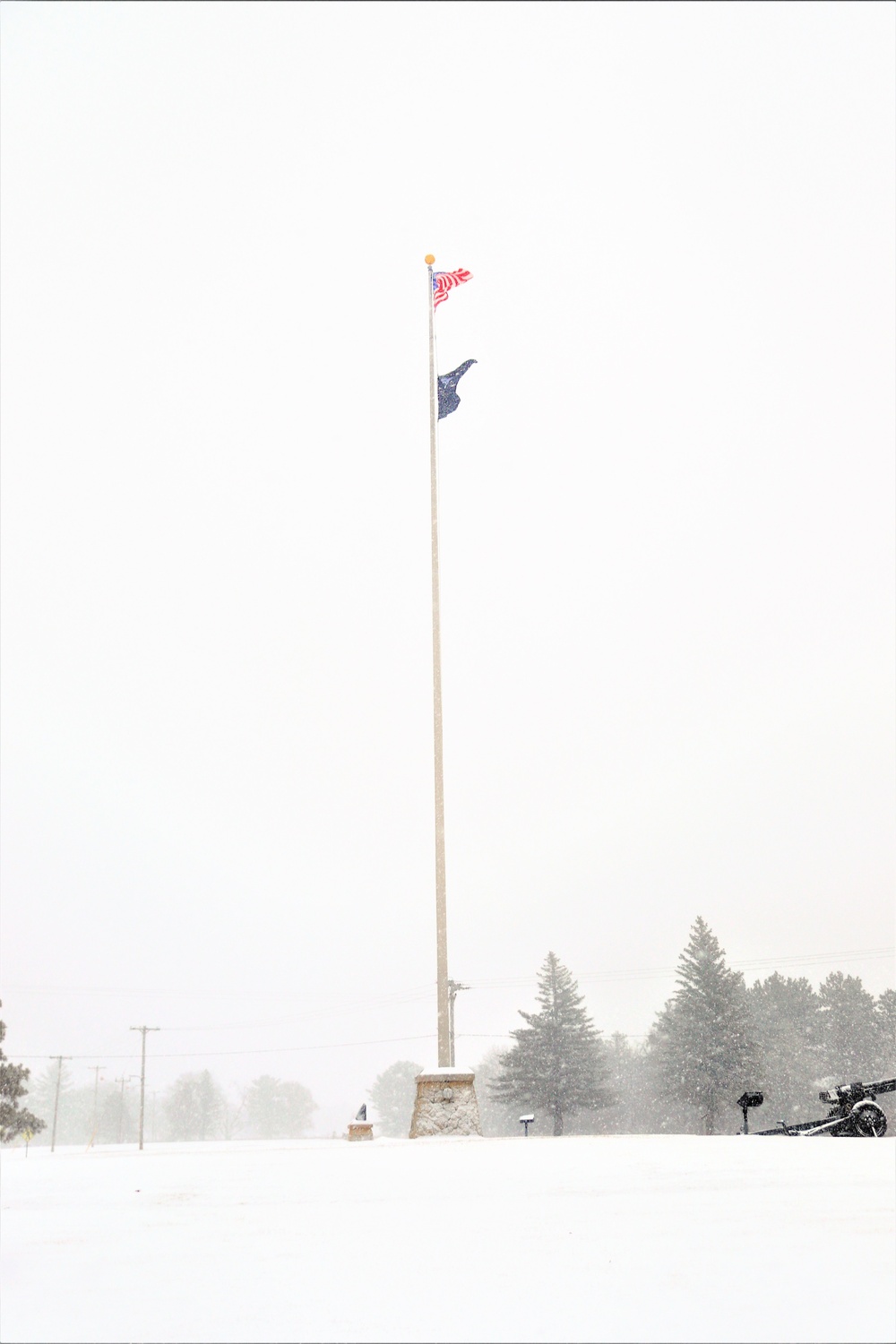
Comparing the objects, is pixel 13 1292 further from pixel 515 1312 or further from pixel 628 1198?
pixel 628 1198

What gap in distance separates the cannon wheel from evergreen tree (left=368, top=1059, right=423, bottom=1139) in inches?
4415

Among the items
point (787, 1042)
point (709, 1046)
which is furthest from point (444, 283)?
point (787, 1042)

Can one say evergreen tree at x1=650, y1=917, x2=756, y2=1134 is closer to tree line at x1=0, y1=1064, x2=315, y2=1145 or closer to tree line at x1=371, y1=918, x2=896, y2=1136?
tree line at x1=371, y1=918, x2=896, y2=1136

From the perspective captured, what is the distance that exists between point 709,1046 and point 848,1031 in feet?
77.1

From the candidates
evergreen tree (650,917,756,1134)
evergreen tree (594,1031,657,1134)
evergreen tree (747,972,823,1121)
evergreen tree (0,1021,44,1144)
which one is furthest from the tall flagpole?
evergreen tree (594,1031,657,1134)

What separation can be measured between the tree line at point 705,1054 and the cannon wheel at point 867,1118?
2964cm

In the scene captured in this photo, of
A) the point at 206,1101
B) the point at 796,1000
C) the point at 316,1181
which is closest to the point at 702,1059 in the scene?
the point at 796,1000

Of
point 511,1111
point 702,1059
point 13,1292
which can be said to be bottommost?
point 511,1111

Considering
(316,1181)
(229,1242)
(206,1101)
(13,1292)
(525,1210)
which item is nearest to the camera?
(13,1292)

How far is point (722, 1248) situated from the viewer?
5.69 m

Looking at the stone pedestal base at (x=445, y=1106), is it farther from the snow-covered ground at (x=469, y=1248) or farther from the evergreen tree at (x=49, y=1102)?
the evergreen tree at (x=49, y=1102)

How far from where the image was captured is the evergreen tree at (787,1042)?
57.6 meters

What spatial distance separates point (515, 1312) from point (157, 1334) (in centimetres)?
185

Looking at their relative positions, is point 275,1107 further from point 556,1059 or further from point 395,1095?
point 556,1059
